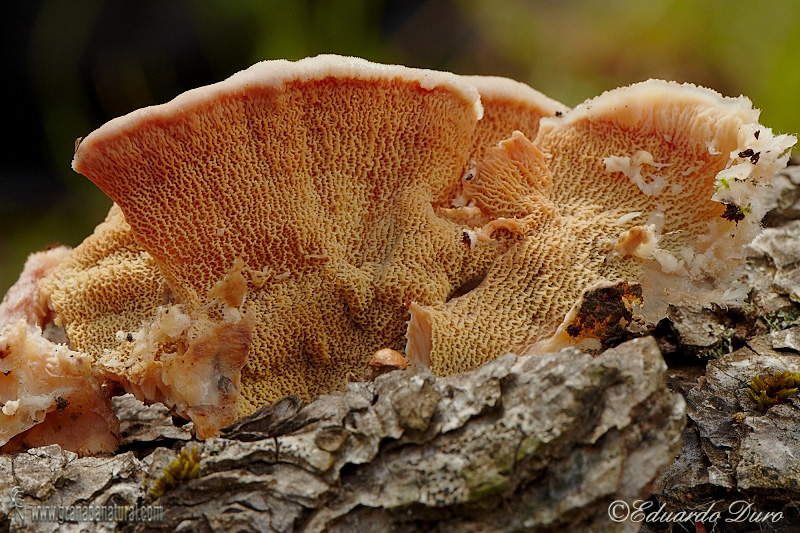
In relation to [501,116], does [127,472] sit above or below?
below

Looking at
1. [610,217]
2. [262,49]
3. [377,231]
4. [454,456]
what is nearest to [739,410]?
[610,217]

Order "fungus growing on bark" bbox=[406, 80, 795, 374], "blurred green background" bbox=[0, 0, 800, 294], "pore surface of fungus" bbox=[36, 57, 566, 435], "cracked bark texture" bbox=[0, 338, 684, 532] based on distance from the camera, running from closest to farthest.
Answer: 1. "cracked bark texture" bbox=[0, 338, 684, 532]
2. "pore surface of fungus" bbox=[36, 57, 566, 435]
3. "fungus growing on bark" bbox=[406, 80, 795, 374]
4. "blurred green background" bbox=[0, 0, 800, 294]

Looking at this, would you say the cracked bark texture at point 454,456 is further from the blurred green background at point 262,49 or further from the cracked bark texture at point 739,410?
the blurred green background at point 262,49

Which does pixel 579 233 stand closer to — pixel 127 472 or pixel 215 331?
pixel 215 331

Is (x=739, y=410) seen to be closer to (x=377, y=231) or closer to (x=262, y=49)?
(x=377, y=231)

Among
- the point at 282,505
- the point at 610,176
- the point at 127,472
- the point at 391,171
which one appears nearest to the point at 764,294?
the point at 610,176

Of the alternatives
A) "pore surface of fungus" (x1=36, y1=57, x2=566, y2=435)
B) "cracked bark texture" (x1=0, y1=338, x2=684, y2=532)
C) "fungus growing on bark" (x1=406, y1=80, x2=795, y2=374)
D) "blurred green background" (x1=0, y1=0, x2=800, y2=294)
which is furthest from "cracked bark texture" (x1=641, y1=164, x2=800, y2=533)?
"blurred green background" (x1=0, y1=0, x2=800, y2=294)

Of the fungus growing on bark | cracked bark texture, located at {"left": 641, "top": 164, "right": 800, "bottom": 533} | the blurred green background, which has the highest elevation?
the blurred green background

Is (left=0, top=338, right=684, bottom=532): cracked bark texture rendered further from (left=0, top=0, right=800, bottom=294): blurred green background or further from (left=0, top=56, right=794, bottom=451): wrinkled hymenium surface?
(left=0, top=0, right=800, bottom=294): blurred green background
